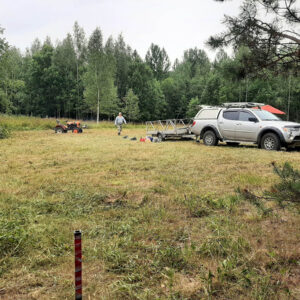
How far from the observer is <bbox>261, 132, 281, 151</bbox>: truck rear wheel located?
10991mm

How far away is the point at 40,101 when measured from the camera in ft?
189

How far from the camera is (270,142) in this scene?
11219 millimetres

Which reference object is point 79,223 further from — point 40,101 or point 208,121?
point 40,101

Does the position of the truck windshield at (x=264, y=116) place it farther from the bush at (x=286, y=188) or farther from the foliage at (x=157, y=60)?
the foliage at (x=157, y=60)

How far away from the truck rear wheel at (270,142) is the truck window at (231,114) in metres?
1.63

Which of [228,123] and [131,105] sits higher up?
[131,105]

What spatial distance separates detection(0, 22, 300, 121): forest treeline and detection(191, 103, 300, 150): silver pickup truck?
98.2 ft

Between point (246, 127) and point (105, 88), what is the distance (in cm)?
3322

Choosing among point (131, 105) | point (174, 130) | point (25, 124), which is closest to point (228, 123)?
point (174, 130)

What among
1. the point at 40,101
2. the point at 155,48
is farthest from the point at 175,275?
the point at 155,48

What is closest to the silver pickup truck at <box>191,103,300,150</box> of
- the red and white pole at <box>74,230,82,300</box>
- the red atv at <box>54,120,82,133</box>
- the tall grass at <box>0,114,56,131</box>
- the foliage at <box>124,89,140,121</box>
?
the red and white pole at <box>74,230,82,300</box>

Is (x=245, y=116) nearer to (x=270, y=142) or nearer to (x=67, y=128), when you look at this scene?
(x=270, y=142)

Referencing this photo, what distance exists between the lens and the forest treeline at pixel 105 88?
143 feet

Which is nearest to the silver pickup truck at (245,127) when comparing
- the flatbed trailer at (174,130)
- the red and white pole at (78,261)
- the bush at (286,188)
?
the flatbed trailer at (174,130)
